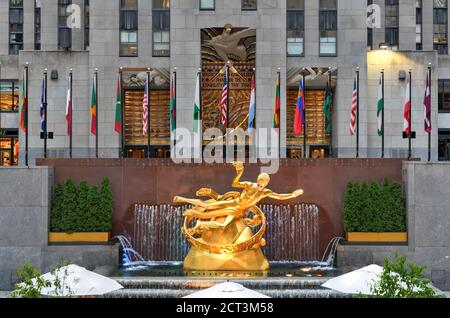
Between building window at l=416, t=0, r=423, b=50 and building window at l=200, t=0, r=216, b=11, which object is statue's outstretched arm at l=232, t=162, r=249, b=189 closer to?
building window at l=200, t=0, r=216, b=11

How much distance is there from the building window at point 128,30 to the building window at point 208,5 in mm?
4412

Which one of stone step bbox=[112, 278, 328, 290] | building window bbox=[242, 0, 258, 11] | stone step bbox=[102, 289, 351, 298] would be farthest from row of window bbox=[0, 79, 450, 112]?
stone step bbox=[102, 289, 351, 298]

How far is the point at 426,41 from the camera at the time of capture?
6306cm

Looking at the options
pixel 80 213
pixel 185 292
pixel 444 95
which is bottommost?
pixel 185 292

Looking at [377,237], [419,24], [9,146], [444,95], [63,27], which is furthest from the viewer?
[419,24]

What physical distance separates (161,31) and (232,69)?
211 inches

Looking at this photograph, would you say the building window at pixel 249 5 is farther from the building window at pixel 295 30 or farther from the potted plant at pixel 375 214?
the potted plant at pixel 375 214

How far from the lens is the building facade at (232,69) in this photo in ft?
153

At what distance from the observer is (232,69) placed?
46.8 meters

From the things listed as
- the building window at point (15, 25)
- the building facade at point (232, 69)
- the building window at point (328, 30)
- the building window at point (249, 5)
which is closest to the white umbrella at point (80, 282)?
the building facade at point (232, 69)

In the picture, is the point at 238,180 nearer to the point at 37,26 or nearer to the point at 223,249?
the point at 223,249

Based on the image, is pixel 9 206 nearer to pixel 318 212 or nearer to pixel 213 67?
pixel 318 212

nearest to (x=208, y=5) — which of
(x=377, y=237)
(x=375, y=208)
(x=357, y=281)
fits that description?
(x=375, y=208)

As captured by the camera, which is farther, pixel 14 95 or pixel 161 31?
pixel 14 95
